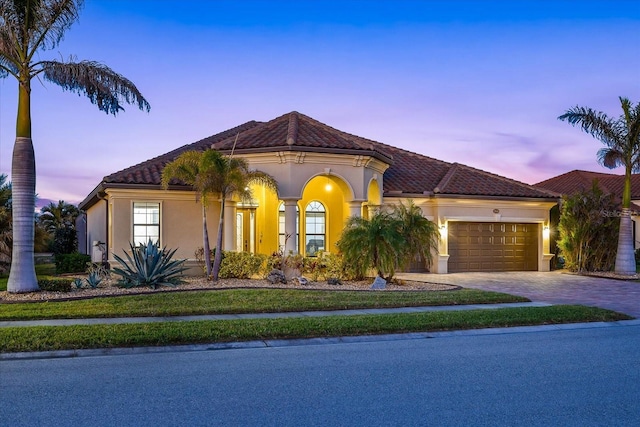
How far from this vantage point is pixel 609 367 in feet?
24.8

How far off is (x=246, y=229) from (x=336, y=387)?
15303 millimetres

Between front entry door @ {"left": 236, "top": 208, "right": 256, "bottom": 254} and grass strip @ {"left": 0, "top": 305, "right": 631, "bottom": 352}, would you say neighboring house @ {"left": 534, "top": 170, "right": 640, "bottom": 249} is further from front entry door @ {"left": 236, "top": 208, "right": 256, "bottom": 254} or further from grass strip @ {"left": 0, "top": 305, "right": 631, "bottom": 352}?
grass strip @ {"left": 0, "top": 305, "right": 631, "bottom": 352}

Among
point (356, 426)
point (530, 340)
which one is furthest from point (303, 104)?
point (356, 426)

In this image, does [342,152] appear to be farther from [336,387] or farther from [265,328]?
[336,387]

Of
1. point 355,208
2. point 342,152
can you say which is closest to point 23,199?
point 342,152

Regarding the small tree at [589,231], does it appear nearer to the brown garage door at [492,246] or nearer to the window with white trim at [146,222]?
the brown garage door at [492,246]

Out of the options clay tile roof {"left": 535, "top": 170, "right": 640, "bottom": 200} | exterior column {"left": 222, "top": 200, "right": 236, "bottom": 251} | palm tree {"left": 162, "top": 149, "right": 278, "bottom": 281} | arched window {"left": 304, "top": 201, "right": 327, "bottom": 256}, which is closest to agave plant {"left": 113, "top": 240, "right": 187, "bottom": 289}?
→ palm tree {"left": 162, "top": 149, "right": 278, "bottom": 281}

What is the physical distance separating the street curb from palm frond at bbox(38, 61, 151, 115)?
8262 mm

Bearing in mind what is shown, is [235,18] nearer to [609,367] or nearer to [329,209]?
[329,209]

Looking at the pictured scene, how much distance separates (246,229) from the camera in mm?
21359

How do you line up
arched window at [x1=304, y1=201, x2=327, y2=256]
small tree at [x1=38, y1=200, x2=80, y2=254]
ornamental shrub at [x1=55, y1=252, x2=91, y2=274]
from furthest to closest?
small tree at [x1=38, y1=200, x2=80, y2=254] < arched window at [x1=304, y1=201, x2=327, y2=256] < ornamental shrub at [x1=55, y1=252, x2=91, y2=274]

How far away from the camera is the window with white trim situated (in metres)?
19.0

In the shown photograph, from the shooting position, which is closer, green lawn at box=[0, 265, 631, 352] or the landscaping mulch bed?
green lawn at box=[0, 265, 631, 352]

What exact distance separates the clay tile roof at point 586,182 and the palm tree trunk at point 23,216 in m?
30.3
